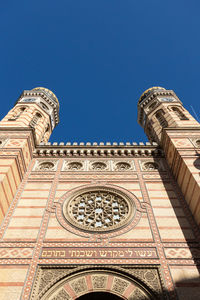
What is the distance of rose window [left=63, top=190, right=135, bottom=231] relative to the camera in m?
7.25

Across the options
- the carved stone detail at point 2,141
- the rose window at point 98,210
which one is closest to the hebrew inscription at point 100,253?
the rose window at point 98,210

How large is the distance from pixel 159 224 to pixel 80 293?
3107 millimetres

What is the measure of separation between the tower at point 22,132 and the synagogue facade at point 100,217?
6 cm

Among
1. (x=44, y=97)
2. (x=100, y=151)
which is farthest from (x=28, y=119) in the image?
(x=100, y=151)

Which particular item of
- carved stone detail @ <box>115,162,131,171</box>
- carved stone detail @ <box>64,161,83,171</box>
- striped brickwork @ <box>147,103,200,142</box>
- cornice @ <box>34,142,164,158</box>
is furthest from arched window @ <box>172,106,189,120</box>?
carved stone detail @ <box>64,161,83,171</box>

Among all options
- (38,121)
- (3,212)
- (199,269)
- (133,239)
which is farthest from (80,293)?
(38,121)

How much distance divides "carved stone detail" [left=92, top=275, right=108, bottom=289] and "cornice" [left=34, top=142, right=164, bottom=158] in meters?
5.73

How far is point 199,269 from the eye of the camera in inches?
229

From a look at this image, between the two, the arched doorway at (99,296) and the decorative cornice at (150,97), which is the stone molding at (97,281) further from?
the decorative cornice at (150,97)

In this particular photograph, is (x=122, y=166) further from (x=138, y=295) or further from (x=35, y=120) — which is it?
(x=35, y=120)

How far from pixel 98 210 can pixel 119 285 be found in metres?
2.69

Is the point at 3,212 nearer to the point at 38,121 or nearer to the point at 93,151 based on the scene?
the point at 93,151

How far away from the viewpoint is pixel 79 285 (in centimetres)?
554

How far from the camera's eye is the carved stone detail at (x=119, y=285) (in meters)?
5.41
